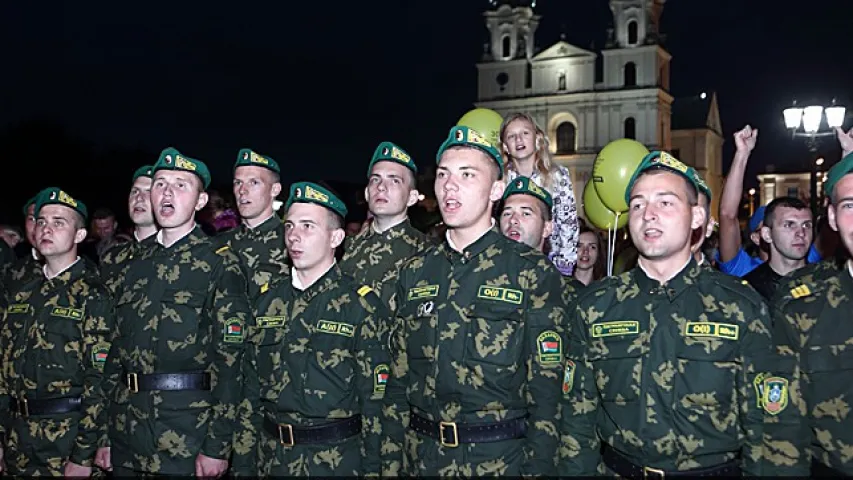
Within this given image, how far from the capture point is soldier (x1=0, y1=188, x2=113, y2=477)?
5.13m

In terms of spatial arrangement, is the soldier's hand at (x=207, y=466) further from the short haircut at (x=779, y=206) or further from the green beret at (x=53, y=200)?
the short haircut at (x=779, y=206)

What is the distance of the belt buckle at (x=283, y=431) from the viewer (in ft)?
14.3

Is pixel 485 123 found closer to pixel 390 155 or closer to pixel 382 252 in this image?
pixel 390 155

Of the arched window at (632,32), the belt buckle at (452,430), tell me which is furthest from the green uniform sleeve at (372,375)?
the arched window at (632,32)

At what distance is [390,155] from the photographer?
5.67 meters

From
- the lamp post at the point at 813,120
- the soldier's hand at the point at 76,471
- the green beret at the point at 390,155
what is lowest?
the soldier's hand at the point at 76,471

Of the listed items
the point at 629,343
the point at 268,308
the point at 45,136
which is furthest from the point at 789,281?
the point at 45,136

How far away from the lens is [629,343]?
142 inches

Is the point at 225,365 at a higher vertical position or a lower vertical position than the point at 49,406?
higher

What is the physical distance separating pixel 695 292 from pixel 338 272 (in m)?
2.09

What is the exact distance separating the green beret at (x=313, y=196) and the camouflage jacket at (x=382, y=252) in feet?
2.53

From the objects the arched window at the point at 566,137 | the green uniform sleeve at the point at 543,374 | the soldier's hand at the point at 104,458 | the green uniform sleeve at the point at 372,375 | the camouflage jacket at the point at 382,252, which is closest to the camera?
the green uniform sleeve at the point at 543,374

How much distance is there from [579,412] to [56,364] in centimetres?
357

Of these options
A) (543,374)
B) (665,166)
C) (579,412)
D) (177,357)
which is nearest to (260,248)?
(177,357)
